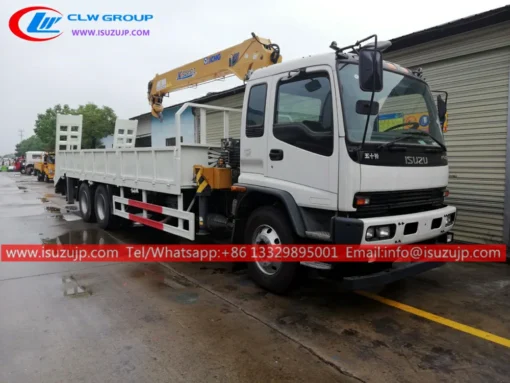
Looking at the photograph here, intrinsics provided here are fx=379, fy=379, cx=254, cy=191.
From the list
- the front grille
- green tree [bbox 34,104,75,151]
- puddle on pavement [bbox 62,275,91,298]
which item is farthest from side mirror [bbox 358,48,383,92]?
green tree [bbox 34,104,75,151]

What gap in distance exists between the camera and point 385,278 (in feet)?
12.1

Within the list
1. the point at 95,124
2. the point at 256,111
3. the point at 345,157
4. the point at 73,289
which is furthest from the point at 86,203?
the point at 95,124

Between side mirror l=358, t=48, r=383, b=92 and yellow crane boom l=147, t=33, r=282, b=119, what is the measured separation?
7.59 ft

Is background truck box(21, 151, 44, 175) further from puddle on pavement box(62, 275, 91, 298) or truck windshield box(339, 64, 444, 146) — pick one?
truck windshield box(339, 64, 444, 146)

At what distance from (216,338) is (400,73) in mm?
3418

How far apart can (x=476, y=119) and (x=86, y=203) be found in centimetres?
853

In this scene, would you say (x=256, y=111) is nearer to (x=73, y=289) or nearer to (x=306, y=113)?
(x=306, y=113)

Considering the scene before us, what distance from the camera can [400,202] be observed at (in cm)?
388

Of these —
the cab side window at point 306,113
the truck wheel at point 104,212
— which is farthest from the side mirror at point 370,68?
the truck wheel at point 104,212

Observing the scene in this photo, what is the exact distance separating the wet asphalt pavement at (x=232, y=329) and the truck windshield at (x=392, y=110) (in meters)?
1.85

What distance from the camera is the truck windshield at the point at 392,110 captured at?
364 cm

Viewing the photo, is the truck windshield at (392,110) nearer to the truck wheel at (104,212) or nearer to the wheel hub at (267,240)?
the wheel hub at (267,240)

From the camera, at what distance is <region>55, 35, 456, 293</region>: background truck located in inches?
141

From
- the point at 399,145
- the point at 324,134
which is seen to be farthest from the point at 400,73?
the point at 324,134
